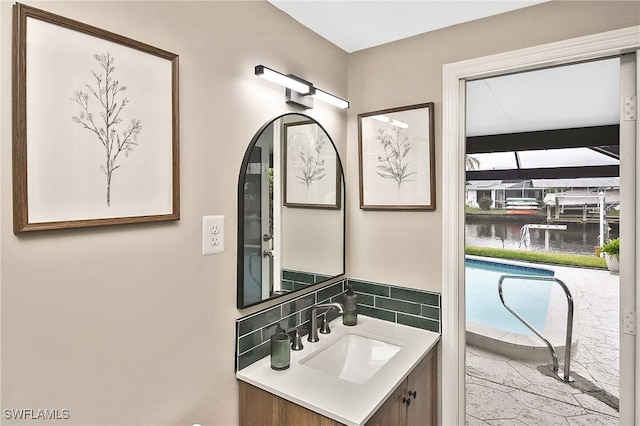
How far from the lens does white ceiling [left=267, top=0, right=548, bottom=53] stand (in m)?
1.55

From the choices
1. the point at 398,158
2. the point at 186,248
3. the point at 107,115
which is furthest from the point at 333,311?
the point at 107,115

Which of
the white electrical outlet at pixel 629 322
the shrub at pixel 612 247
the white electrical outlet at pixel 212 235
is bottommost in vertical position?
the white electrical outlet at pixel 629 322

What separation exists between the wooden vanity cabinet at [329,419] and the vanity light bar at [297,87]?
1227 mm

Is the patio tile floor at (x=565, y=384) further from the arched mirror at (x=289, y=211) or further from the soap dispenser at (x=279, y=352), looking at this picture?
the soap dispenser at (x=279, y=352)

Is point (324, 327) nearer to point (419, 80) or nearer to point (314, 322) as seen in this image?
point (314, 322)

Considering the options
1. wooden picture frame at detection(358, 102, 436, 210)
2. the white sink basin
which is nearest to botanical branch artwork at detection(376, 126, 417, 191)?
wooden picture frame at detection(358, 102, 436, 210)

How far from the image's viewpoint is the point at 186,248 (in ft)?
3.99

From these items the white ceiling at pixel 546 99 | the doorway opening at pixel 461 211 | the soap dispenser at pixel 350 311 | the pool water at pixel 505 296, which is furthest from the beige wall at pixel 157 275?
the pool water at pixel 505 296

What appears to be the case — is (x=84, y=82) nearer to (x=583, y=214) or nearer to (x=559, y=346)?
(x=583, y=214)

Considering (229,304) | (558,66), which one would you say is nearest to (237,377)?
(229,304)

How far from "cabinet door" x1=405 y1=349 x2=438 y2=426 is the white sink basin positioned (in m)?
0.16

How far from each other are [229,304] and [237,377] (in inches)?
11.6

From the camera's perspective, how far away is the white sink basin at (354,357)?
166 cm

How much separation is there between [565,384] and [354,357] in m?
1.10
